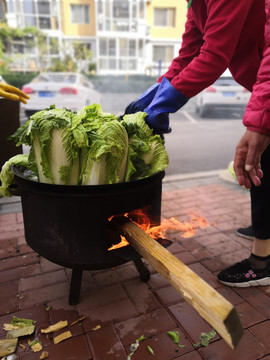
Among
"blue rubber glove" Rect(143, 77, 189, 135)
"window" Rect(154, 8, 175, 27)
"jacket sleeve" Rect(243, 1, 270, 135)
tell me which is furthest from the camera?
"window" Rect(154, 8, 175, 27)

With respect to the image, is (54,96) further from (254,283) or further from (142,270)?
(254,283)

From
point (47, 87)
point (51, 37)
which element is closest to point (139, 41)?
point (51, 37)

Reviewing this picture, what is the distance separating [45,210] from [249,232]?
222 cm

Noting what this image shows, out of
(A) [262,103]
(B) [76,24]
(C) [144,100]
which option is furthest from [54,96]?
(B) [76,24]

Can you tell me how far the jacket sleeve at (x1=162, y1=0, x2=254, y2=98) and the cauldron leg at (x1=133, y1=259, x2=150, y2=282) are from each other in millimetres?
1305

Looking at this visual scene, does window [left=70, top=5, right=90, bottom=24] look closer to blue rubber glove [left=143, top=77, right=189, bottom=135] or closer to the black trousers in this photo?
blue rubber glove [left=143, top=77, right=189, bottom=135]

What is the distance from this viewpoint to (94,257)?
6.02 feet

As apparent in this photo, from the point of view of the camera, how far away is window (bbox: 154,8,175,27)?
27.6m

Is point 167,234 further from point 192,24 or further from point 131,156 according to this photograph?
point 192,24

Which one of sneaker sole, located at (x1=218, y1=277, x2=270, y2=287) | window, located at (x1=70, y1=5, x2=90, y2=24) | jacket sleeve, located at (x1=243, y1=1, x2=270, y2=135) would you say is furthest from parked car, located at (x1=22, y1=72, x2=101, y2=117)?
window, located at (x1=70, y1=5, x2=90, y2=24)

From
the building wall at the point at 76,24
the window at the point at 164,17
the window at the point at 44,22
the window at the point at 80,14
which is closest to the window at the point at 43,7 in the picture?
the window at the point at 44,22

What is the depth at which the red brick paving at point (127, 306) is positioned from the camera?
1848mm

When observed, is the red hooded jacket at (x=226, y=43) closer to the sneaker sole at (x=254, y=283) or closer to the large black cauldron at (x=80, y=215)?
the large black cauldron at (x=80, y=215)

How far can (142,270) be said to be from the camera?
95.9 inches
